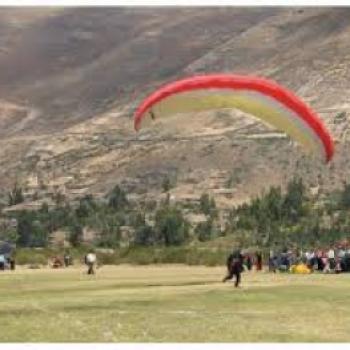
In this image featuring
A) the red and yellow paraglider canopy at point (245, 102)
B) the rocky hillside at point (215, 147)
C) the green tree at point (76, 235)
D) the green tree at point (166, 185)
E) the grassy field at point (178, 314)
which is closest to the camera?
the grassy field at point (178, 314)

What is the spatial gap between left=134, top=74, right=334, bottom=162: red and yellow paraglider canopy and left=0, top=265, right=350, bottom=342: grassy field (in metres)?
3.56

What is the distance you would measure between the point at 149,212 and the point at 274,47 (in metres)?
72.9

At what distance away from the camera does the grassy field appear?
48.7 feet

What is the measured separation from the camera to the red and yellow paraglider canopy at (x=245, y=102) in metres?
20.3

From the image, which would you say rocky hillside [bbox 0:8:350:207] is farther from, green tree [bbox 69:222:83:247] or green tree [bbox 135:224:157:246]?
green tree [bbox 135:224:157:246]

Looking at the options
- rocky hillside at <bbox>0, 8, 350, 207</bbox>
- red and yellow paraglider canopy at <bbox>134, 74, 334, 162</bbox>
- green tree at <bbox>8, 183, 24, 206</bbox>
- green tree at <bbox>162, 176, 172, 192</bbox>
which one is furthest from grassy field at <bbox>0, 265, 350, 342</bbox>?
green tree at <bbox>8, 183, 24, 206</bbox>

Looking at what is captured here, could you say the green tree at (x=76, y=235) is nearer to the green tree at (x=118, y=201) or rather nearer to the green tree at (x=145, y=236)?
the green tree at (x=145, y=236)

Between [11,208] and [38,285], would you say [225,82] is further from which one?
[11,208]

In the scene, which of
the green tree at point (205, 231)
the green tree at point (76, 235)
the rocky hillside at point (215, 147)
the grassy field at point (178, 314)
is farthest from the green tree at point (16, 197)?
the grassy field at point (178, 314)

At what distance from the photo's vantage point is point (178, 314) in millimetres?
17797

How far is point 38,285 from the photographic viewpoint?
94.0ft

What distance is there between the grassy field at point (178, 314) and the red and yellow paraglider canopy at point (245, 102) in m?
3.56
